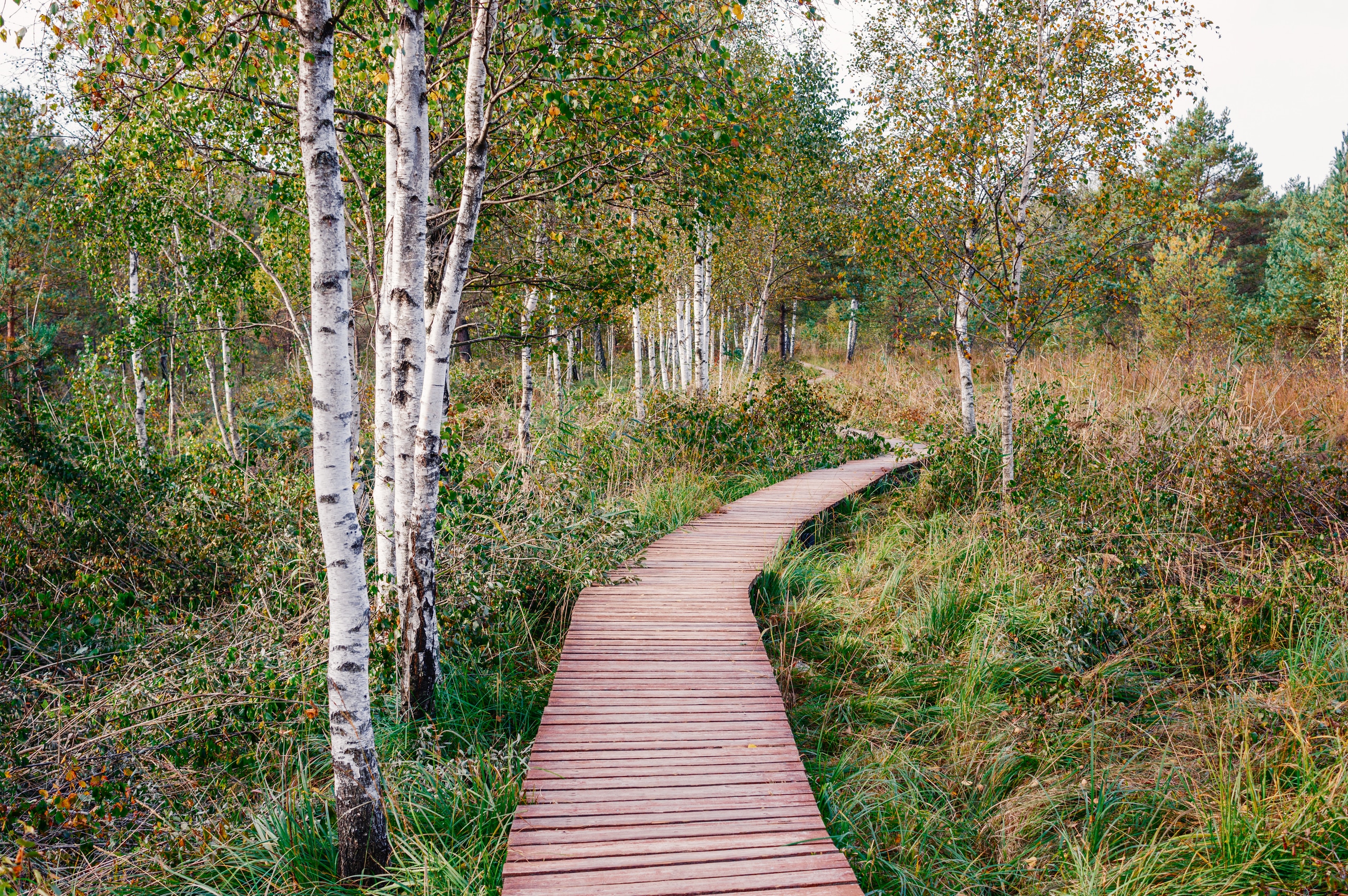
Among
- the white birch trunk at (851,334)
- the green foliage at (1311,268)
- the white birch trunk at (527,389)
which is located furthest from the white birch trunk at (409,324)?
the white birch trunk at (851,334)

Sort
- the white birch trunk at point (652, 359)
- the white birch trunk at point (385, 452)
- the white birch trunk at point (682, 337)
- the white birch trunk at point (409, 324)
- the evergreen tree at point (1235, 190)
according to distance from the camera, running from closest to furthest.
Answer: the white birch trunk at point (409, 324) < the white birch trunk at point (385, 452) < the white birch trunk at point (682, 337) < the white birch trunk at point (652, 359) < the evergreen tree at point (1235, 190)

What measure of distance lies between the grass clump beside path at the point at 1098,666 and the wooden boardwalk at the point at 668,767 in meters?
0.41

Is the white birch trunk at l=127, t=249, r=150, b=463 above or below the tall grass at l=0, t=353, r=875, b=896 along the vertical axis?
above

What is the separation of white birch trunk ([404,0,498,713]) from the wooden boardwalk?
30.7 inches

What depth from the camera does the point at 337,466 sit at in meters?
2.64

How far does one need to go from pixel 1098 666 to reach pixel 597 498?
4.68 m

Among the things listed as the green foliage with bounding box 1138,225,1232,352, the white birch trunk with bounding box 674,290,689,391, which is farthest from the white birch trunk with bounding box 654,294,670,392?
the green foliage with bounding box 1138,225,1232,352

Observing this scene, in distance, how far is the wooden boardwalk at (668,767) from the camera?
2.75 m

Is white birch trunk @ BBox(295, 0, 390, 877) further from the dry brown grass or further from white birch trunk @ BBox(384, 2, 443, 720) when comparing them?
the dry brown grass

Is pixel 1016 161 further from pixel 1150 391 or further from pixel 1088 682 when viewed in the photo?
pixel 1088 682

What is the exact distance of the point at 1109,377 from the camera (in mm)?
10102

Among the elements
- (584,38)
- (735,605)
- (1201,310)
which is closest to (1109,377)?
(735,605)

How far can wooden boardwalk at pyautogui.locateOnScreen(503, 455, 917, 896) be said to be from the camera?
275cm

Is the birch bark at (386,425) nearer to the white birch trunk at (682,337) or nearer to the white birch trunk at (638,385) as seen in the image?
the white birch trunk at (638,385)
